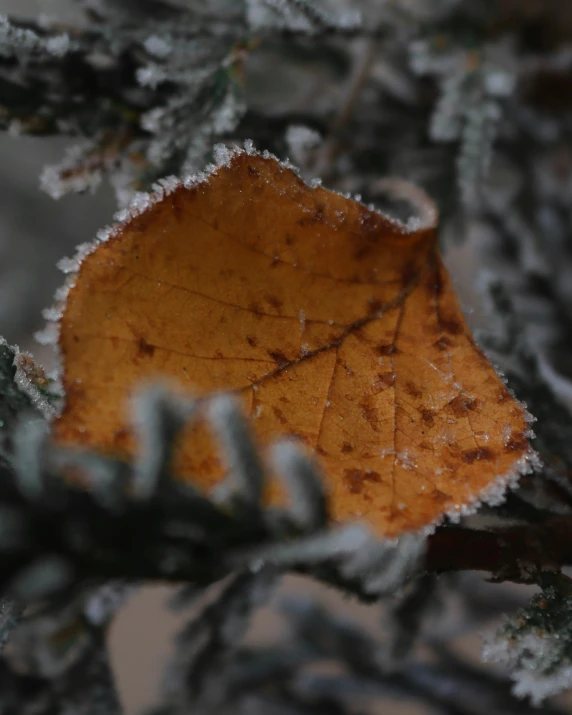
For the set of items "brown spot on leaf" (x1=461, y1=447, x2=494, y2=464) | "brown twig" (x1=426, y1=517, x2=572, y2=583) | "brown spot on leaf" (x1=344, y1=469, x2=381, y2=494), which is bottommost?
"brown twig" (x1=426, y1=517, x2=572, y2=583)

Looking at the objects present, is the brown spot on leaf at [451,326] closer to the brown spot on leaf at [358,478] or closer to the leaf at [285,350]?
the leaf at [285,350]

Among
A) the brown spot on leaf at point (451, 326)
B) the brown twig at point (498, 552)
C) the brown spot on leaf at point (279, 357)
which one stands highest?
the brown spot on leaf at point (451, 326)

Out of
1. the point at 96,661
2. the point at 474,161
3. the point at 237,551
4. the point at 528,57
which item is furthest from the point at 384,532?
the point at 528,57

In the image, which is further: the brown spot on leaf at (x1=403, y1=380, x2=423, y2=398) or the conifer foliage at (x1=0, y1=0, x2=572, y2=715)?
the brown spot on leaf at (x1=403, y1=380, x2=423, y2=398)

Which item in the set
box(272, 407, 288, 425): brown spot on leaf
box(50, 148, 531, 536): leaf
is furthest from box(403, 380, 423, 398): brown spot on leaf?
box(272, 407, 288, 425): brown spot on leaf

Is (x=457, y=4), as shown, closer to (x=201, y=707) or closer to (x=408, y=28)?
(x=408, y=28)

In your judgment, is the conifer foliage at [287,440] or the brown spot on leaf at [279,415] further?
the brown spot on leaf at [279,415]

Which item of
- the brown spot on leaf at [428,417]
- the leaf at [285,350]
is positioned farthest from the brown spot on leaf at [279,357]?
the brown spot on leaf at [428,417]

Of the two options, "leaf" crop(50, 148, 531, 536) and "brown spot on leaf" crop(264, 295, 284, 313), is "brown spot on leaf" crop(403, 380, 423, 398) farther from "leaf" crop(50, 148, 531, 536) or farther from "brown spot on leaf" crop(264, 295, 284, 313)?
"brown spot on leaf" crop(264, 295, 284, 313)
